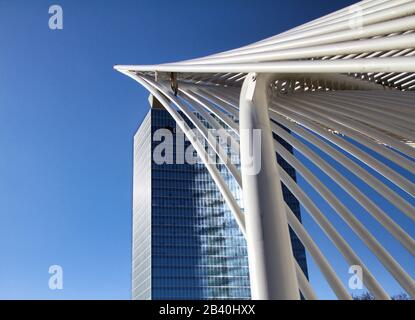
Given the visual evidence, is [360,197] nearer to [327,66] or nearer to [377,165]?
[377,165]

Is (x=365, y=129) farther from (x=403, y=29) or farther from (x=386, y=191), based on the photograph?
(x=403, y=29)

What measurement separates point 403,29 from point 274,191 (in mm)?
2892

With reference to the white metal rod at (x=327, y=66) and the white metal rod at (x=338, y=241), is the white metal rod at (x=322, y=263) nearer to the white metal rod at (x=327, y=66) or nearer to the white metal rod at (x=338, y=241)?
the white metal rod at (x=338, y=241)

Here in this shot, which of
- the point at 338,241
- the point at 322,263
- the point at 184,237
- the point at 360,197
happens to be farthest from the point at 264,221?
the point at 184,237

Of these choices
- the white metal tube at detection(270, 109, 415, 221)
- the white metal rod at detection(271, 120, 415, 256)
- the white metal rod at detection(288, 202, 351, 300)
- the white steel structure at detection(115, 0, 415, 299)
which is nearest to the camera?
the white steel structure at detection(115, 0, 415, 299)

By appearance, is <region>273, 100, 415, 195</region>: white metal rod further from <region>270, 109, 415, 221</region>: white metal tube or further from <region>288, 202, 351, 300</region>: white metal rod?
<region>288, 202, 351, 300</region>: white metal rod

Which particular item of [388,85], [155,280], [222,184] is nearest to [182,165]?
[155,280]

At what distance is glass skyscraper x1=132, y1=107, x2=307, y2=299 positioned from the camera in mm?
91625

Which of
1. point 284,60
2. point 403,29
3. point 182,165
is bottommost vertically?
point 403,29

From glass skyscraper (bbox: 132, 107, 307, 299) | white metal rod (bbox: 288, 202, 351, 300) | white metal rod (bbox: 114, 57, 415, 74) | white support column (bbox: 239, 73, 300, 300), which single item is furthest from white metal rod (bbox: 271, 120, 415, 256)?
glass skyscraper (bbox: 132, 107, 307, 299)

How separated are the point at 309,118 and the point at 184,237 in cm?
8650

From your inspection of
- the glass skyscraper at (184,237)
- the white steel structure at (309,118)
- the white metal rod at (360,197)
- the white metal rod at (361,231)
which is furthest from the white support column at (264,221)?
the glass skyscraper at (184,237)

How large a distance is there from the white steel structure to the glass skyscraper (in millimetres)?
75411

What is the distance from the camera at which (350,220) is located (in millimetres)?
9391
